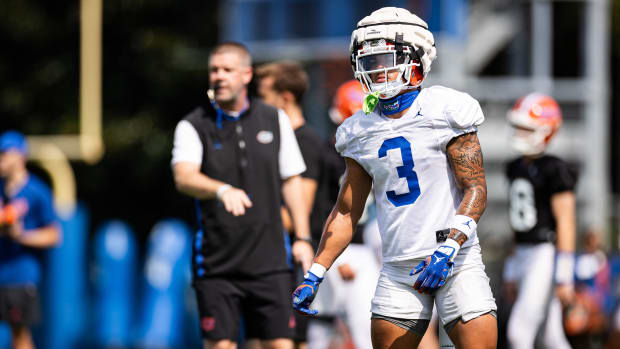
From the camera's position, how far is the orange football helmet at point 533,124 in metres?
8.19

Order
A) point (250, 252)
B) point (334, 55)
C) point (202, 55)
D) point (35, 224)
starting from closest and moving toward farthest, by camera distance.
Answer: point (250, 252), point (35, 224), point (334, 55), point (202, 55)

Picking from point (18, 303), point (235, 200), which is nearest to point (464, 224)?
point (235, 200)

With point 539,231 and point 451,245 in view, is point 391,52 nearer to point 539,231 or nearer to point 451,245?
point 451,245

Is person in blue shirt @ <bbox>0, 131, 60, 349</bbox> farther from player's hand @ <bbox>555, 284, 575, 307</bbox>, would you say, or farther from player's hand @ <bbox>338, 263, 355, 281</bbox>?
player's hand @ <bbox>555, 284, 575, 307</bbox>

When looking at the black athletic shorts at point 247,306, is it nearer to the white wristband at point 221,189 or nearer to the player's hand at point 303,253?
the player's hand at point 303,253

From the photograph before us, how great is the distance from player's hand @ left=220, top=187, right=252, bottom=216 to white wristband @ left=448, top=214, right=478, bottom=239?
1.35 metres

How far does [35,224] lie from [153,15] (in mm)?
16073

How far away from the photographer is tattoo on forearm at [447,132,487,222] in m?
5.05

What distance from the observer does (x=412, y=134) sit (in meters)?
5.13

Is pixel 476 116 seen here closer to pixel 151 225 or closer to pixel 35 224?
pixel 35 224

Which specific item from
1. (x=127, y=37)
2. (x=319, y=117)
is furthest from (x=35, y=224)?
(x=127, y=37)

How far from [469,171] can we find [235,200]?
141 centimetres

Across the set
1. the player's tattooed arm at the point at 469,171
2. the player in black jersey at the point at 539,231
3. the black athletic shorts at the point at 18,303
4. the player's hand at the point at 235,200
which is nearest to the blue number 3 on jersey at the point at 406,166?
the player's tattooed arm at the point at 469,171

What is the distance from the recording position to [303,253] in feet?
21.7
